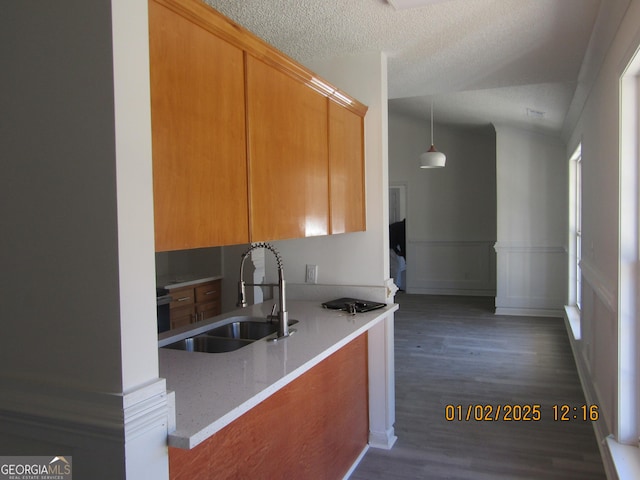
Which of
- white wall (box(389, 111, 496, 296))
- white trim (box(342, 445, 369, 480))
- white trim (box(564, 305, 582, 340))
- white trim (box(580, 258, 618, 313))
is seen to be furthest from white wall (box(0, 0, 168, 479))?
white wall (box(389, 111, 496, 296))

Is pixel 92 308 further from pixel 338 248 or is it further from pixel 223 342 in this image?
pixel 338 248

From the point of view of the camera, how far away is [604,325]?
9.65 ft

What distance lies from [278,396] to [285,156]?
39.1 inches

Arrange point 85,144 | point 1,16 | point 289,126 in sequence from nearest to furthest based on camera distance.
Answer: point 85,144
point 1,16
point 289,126

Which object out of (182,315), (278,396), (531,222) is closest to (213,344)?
(278,396)

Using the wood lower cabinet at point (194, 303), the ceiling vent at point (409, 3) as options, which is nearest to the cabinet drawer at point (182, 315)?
the wood lower cabinet at point (194, 303)

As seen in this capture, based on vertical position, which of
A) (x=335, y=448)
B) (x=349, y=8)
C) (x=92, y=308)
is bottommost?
(x=335, y=448)

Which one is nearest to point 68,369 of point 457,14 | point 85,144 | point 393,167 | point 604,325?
point 85,144

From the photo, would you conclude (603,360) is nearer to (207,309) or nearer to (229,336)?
(229,336)

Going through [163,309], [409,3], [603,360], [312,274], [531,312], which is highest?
[409,3]

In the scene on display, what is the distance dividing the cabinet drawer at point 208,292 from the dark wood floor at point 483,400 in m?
1.95

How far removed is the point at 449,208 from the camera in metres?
8.98

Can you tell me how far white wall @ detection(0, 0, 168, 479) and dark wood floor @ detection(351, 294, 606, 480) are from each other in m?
1.91

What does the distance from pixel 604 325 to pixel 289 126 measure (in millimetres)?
2186
